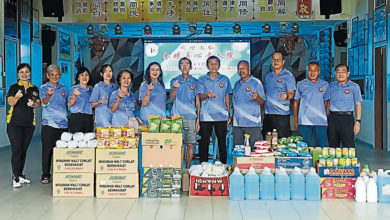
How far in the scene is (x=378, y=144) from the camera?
1005cm

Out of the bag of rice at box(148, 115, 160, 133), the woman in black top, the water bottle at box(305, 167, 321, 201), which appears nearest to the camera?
the water bottle at box(305, 167, 321, 201)

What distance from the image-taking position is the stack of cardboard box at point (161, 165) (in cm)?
551

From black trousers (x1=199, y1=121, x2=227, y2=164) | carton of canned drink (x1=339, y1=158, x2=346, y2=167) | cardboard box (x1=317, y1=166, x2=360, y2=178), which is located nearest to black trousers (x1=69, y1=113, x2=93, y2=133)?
A: black trousers (x1=199, y1=121, x2=227, y2=164)

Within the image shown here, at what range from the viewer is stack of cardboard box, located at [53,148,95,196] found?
556 centimetres

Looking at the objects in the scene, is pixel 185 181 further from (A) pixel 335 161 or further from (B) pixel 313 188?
(A) pixel 335 161

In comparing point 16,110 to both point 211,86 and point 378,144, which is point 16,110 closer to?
point 211,86

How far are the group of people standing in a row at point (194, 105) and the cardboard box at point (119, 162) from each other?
0.79m

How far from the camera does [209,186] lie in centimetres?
553

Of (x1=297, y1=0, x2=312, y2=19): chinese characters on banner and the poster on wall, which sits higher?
(x1=297, y1=0, x2=312, y2=19): chinese characters on banner

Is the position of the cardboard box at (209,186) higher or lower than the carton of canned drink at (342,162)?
lower

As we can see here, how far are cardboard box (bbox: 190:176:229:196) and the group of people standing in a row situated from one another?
37.7 inches

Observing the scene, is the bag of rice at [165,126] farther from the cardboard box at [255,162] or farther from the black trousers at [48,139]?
the black trousers at [48,139]

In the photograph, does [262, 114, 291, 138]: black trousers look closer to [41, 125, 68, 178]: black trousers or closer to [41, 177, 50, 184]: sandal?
[41, 125, 68, 178]: black trousers

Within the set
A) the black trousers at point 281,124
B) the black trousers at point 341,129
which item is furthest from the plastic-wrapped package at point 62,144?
the black trousers at point 341,129
